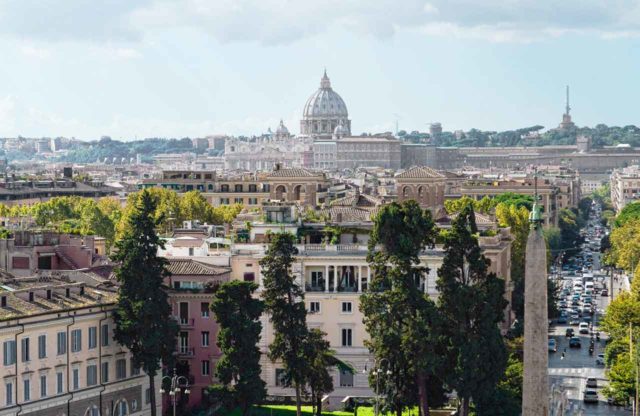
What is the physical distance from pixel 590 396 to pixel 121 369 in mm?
19327

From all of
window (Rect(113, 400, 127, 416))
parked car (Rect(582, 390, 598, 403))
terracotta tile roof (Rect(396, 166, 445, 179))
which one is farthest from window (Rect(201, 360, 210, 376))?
terracotta tile roof (Rect(396, 166, 445, 179))

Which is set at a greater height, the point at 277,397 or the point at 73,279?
the point at 73,279

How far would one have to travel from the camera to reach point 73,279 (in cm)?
6675

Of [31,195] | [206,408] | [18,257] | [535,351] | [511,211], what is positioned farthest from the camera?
[31,195]

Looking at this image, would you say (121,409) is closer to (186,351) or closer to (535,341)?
(186,351)

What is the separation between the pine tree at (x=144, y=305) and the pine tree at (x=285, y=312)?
3.38m

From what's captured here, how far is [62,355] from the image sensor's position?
59656mm

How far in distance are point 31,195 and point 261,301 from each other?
10179 cm

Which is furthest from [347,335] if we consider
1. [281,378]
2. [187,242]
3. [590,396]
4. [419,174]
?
[419,174]

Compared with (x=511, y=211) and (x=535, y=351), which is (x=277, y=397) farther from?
(x=511, y=211)

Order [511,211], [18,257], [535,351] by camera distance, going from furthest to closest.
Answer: [511,211], [18,257], [535,351]

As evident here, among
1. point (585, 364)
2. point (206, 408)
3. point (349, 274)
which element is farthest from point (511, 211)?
point (206, 408)

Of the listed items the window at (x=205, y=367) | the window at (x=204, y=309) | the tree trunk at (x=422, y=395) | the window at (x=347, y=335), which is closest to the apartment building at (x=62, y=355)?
the window at (x=205, y=367)

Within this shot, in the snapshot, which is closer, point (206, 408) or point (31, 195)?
point (206, 408)
